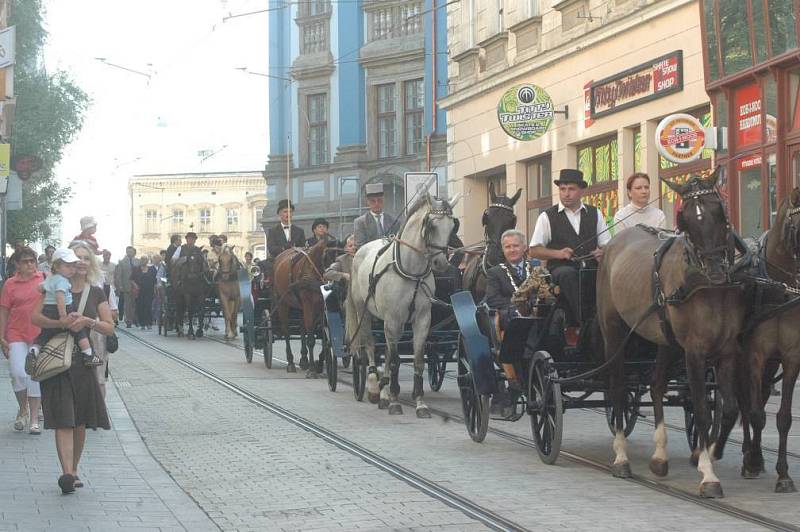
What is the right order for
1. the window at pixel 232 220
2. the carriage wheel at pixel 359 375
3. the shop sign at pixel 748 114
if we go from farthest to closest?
the window at pixel 232 220, the shop sign at pixel 748 114, the carriage wheel at pixel 359 375

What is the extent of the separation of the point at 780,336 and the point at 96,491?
4.44 meters

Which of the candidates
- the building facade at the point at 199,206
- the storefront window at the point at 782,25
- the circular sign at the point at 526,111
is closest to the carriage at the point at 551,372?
the storefront window at the point at 782,25

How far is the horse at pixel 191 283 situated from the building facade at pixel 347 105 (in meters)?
14.3

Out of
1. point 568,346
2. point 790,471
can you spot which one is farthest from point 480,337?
point 790,471

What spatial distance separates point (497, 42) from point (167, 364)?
1174 centimetres

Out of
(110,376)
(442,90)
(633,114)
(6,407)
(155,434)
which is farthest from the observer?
(442,90)

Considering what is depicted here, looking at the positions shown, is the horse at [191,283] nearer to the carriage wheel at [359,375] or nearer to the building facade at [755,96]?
the building facade at [755,96]

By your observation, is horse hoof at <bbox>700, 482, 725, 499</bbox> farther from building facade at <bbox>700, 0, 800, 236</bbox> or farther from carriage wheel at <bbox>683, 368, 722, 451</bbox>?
building facade at <bbox>700, 0, 800, 236</bbox>

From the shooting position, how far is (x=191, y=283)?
2848cm

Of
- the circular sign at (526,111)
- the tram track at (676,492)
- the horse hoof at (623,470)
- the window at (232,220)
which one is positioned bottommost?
the tram track at (676,492)

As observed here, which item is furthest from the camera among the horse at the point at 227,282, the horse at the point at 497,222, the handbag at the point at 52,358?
the horse at the point at 227,282

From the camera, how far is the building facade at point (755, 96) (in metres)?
19.8

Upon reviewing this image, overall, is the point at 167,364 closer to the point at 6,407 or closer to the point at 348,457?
the point at 6,407

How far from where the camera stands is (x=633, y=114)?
23641 mm
